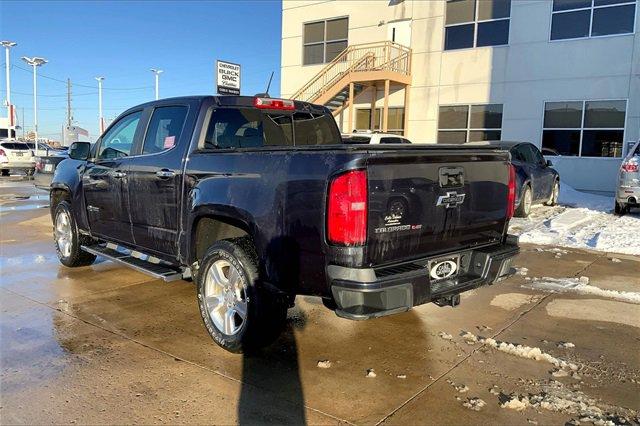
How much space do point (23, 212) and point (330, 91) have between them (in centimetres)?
1106

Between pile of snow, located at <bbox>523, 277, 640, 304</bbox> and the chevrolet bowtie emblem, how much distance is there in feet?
9.17

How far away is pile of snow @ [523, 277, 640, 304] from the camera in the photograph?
18.8ft

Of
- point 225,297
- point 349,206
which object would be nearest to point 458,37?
point 225,297

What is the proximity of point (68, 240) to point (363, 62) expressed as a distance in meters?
14.7

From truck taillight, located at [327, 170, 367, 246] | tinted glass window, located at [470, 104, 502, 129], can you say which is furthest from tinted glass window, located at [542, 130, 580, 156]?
truck taillight, located at [327, 170, 367, 246]

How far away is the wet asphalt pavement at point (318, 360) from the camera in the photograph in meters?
3.25

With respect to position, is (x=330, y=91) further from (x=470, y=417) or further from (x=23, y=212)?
(x=470, y=417)

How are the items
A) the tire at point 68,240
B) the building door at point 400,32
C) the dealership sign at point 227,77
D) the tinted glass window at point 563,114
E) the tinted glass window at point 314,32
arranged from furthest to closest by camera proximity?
1. the tinted glass window at point 314,32
2. the building door at point 400,32
3. the tinted glass window at point 563,114
4. the dealership sign at point 227,77
5. the tire at point 68,240

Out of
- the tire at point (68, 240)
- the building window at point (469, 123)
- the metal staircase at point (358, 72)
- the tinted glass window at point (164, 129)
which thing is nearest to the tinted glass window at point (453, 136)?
the building window at point (469, 123)

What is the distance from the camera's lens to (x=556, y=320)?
4.95 metres

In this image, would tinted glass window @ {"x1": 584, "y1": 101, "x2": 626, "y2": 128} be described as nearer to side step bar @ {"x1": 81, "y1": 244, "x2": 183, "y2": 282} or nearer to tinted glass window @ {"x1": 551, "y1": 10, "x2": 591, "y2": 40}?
tinted glass window @ {"x1": 551, "y1": 10, "x2": 591, "y2": 40}

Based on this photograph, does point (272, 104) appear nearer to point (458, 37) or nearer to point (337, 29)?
point (458, 37)

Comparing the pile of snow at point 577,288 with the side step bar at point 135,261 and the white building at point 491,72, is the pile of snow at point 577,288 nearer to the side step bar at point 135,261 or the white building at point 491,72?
the side step bar at point 135,261

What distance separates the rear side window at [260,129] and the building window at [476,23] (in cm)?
1406
